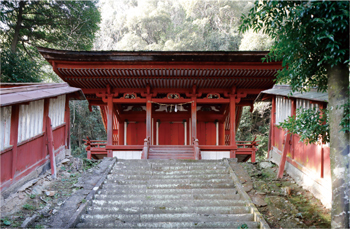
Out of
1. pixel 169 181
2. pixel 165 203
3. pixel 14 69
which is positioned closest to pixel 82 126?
pixel 14 69

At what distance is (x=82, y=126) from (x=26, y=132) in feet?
59.7

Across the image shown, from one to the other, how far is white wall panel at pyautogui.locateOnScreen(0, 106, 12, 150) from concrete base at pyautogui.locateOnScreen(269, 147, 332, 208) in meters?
7.03

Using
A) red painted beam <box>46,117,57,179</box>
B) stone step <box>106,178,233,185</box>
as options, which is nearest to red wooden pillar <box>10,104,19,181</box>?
red painted beam <box>46,117,57,179</box>

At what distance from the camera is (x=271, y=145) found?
29.5 ft

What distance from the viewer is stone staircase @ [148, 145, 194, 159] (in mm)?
9438

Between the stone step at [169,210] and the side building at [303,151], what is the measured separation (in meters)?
1.83

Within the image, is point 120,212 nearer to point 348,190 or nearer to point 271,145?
point 348,190

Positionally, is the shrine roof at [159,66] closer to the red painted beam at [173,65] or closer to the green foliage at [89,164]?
the red painted beam at [173,65]

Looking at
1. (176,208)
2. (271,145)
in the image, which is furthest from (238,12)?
(176,208)

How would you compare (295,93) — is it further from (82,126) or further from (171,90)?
(82,126)

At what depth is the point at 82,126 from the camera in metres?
23.2

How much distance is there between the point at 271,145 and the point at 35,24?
16.2 meters

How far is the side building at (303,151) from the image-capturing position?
16.6 feet

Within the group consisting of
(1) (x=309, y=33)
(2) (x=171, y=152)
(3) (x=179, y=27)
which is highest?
(3) (x=179, y=27)
